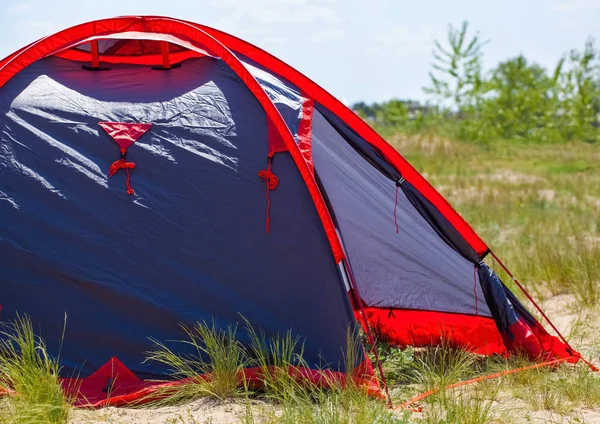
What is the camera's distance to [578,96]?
22469 mm

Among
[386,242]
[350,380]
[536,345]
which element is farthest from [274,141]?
[536,345]

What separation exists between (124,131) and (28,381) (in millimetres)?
1410

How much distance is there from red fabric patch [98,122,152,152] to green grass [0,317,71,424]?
1.08 m

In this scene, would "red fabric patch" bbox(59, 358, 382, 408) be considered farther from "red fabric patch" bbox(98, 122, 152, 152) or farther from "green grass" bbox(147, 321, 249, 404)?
"red fabric patch" bbox(98, 122, 152, 152)

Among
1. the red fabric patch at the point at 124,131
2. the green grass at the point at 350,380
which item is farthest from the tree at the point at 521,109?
the red fabric patch at the point at 124,131

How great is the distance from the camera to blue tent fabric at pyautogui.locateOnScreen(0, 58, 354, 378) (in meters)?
4.01

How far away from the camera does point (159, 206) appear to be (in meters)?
4.07

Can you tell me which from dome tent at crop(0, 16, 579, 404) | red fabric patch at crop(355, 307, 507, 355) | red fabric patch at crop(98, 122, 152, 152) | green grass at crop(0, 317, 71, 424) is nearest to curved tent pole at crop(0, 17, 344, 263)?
dome tent at crop(0, 16, 579, 404)

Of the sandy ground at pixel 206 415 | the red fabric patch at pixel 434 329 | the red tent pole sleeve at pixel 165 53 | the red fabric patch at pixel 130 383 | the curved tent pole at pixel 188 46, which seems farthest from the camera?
the red fabric patch at pixel 434 329

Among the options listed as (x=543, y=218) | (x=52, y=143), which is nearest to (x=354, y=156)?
(x=52, y=143)

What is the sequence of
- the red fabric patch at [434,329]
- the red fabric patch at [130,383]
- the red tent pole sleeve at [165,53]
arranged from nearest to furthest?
the red fabric patch at [130,383], the red tent pole sleeve at [165,53], the red fabric patch at [434,329]

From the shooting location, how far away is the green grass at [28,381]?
3.35 metres

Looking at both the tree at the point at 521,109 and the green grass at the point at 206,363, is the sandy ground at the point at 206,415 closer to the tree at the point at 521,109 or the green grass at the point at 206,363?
the green grass at the point at 206,363

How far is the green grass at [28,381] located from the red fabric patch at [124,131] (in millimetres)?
1080
